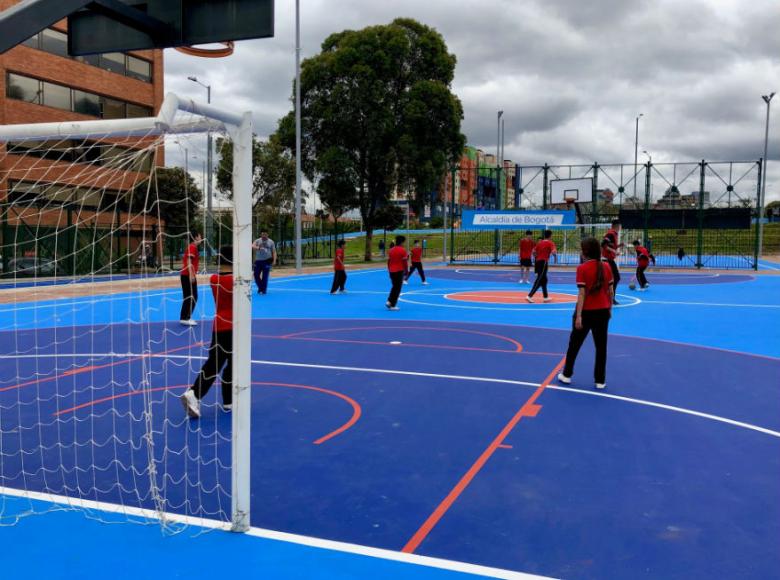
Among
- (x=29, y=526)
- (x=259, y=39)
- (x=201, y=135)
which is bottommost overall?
(x=29, y=526)

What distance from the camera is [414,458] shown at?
5520mm

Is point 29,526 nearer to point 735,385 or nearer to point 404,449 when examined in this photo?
point 404,449

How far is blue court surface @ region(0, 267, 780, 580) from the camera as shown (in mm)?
3875

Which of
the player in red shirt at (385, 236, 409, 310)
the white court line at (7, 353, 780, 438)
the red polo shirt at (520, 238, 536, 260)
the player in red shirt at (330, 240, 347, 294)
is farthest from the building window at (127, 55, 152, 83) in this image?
the white court line at (7, 353, 780, 438)

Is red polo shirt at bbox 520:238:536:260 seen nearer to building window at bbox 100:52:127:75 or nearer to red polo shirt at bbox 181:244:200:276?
red polo shirt at bbox 181:244:200:276

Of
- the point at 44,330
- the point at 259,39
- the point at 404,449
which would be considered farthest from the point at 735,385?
the point at 44,330

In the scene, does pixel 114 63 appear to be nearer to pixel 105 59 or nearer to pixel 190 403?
pixel 105 59

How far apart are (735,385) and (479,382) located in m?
3.30

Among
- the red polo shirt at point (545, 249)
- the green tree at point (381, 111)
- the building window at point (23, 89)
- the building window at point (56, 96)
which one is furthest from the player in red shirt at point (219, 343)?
the building window at point (56, 96)

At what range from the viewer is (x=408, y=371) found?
29.5 ft

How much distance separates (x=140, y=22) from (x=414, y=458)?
4125mm

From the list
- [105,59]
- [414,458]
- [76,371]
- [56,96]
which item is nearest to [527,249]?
[76,371]

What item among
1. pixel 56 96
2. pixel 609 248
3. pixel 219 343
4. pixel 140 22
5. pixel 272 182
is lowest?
pixel 219 343

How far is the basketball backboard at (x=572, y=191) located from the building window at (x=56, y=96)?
27.9 m
